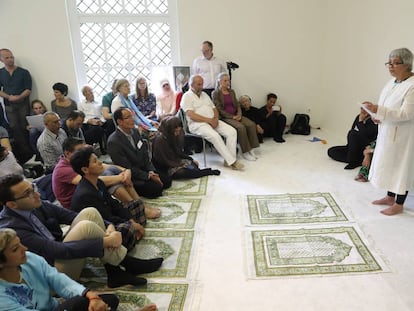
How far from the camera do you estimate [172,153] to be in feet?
11.9

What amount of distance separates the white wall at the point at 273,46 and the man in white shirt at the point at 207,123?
1185 mm

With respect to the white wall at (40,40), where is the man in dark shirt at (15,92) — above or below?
below

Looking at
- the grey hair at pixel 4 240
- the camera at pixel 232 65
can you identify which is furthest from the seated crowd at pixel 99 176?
the camera at pixel 232 65

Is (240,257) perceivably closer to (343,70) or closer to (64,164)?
(64,164)

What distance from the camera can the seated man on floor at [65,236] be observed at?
1.67m

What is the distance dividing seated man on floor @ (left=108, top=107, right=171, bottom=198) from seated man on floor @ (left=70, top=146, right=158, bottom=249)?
0.70 metres

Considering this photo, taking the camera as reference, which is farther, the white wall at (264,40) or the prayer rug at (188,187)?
the white wall at (264,40)

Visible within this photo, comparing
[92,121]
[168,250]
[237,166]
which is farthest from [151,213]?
[92,121]

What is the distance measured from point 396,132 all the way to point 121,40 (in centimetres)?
403

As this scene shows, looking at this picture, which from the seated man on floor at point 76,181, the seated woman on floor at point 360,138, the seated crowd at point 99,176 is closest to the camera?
the seated crowd at point 99,176

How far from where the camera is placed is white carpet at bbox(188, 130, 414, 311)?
192cm

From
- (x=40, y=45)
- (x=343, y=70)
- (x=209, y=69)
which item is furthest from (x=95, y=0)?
(x=343, y=70)

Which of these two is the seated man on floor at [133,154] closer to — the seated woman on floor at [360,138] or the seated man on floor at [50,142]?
the seated man on floor at [50,142]

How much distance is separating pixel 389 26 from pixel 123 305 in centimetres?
390
